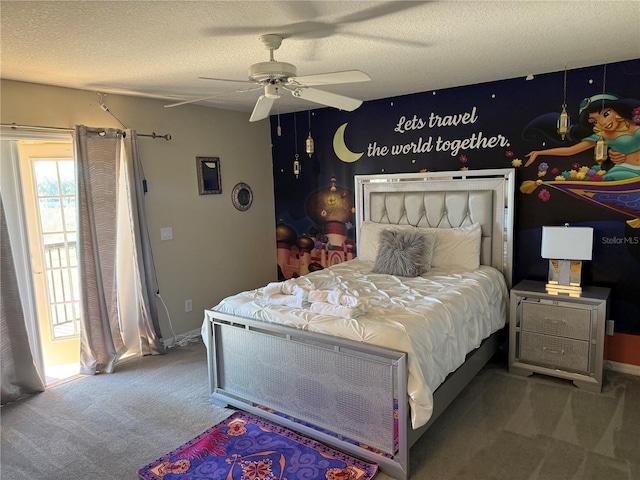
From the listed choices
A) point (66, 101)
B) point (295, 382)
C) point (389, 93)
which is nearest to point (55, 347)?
point (66, 101)

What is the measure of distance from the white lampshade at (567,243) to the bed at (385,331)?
0.43 meters

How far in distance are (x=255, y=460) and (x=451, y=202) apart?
9.08ft

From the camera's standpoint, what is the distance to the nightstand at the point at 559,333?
123 inches

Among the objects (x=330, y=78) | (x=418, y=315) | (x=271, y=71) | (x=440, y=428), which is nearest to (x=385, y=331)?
(x=418, y=315)

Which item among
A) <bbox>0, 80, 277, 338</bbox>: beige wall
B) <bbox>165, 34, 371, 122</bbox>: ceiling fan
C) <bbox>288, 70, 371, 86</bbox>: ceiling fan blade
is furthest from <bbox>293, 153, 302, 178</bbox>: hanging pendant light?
<bbox>288, 70, 371, 86</bbox>: ceiling fan blade

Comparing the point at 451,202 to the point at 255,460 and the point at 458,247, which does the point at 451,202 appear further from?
the point at 255,460

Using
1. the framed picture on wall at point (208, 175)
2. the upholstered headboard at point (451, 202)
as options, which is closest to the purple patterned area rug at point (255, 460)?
the upholstered headboard at point (451, 202)

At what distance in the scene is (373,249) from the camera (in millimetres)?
4316

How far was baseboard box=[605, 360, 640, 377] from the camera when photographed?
3.39m

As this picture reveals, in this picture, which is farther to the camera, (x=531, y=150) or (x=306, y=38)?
(x=531, y=150)

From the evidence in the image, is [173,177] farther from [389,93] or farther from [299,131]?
[389,93]

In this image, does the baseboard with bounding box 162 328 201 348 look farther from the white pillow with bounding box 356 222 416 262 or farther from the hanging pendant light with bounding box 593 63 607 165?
the hanging pendant light with bounding box 593 63 607 165

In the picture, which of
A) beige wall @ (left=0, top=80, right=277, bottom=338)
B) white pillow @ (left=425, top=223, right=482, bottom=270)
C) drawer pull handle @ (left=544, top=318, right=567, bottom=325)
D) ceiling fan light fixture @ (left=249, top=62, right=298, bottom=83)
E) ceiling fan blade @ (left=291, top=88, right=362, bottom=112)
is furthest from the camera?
white pillow @ (left=425, top=223, right=482, bottom=270)

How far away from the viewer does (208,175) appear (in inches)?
181
